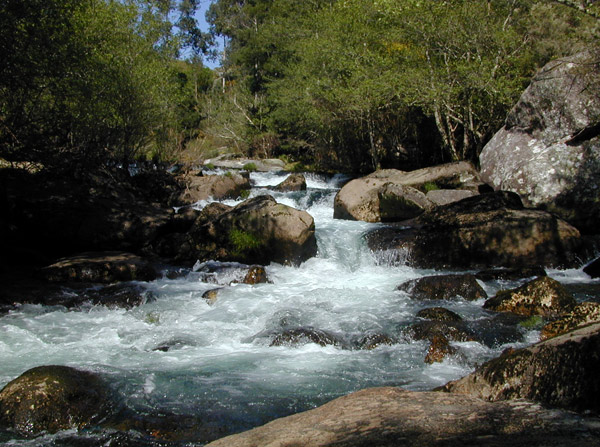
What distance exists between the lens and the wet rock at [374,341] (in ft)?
24.3

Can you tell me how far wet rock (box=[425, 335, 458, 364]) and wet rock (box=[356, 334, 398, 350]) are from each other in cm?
69

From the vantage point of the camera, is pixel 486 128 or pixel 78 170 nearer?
pixel 78 170

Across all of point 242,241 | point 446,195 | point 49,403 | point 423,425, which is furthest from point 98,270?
point 446,195

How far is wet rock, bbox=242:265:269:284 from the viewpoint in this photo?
36.3 ft

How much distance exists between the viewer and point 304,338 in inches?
296

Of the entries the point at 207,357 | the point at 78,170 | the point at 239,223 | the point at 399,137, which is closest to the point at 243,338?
the point at 207,357

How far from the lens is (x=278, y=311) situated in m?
8.97

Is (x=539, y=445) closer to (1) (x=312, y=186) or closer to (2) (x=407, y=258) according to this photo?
(2) (x=407, y=258)

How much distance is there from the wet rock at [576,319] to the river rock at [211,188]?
1479 cm

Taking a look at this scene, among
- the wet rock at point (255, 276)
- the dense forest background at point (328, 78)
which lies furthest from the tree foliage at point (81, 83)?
the wet rock at point (255, 276)

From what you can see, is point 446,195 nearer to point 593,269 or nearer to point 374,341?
point 593,269

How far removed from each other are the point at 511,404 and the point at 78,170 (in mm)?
11973

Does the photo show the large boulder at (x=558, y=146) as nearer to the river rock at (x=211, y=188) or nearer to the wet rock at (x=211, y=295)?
the wet rock at (x=211, y=295)

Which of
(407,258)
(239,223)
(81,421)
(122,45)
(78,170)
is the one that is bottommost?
(81,421)
